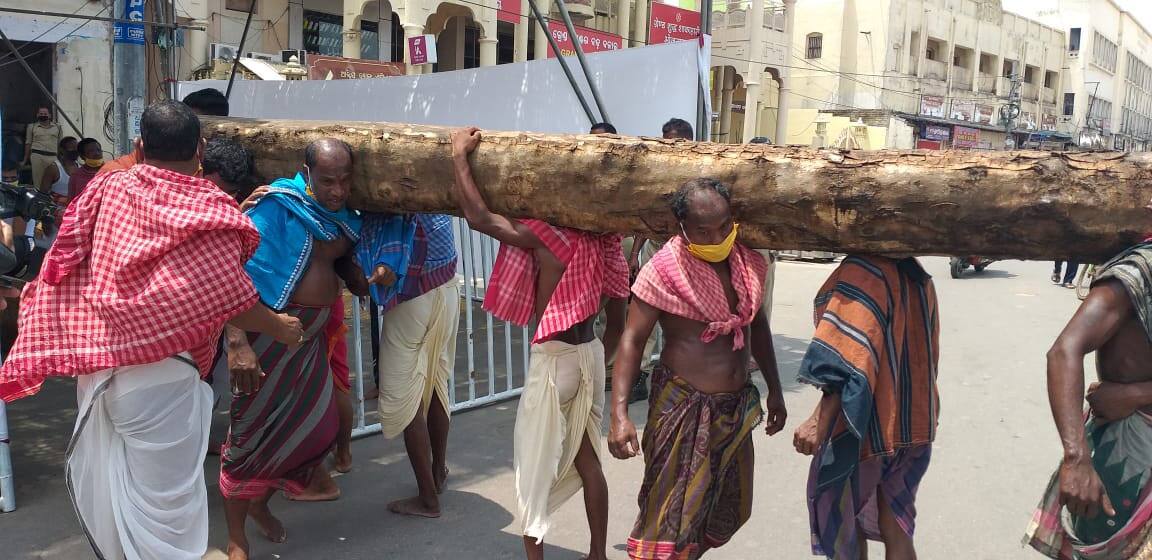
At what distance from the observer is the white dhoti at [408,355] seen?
399 cm

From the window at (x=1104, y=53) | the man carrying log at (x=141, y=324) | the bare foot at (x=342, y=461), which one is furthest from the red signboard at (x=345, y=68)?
the window at (x=1104, y=53)

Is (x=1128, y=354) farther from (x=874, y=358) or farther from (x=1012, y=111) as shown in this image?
(x=1012, y=111)

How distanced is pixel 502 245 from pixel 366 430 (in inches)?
83.3

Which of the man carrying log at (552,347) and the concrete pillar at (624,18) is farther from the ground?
the concrete pillar at (624,18)

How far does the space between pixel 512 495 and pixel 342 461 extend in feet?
3.07

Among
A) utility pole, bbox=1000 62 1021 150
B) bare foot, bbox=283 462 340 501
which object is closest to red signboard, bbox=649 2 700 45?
bare foot, bbox=283 462 340 501

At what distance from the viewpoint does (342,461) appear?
4508 millimetres

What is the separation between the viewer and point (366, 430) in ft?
16.6

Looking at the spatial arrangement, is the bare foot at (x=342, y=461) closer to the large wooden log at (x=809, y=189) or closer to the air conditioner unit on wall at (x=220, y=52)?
the large wooden log at (x=809, y=189)

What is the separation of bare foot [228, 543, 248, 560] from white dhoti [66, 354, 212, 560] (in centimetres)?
65

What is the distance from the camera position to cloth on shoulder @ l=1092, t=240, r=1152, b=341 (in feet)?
A: 7.73

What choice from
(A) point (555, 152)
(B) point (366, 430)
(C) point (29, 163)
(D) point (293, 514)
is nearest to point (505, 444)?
(B) point (366, 430)

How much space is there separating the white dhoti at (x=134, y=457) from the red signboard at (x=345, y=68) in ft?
41.7

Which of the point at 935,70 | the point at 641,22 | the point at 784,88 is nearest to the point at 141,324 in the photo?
the point at 641,22
